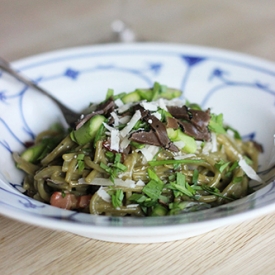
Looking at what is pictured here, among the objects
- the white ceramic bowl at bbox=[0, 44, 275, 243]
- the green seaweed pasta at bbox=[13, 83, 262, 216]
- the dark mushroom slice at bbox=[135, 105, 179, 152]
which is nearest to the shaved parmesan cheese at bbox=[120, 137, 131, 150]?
the green seaweed pasta at bbox=[13, 83, 262, 216]

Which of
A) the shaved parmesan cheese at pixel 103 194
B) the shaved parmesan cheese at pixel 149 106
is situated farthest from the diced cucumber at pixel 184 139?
the shaved parmesan cheese at pixel 103 194

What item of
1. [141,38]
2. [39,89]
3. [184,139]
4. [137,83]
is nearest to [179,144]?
[184,139]

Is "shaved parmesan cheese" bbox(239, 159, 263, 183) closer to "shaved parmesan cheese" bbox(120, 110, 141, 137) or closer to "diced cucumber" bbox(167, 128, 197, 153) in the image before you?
"diced cucumber" bbox(167, 128, 197, 153)

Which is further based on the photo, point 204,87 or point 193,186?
point 204,87

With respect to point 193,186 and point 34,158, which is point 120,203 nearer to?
point 193,186

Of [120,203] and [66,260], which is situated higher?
[120,203]

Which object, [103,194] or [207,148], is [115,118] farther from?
[207,148]

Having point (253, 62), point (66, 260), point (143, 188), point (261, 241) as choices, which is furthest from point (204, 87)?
point (66, 260)
